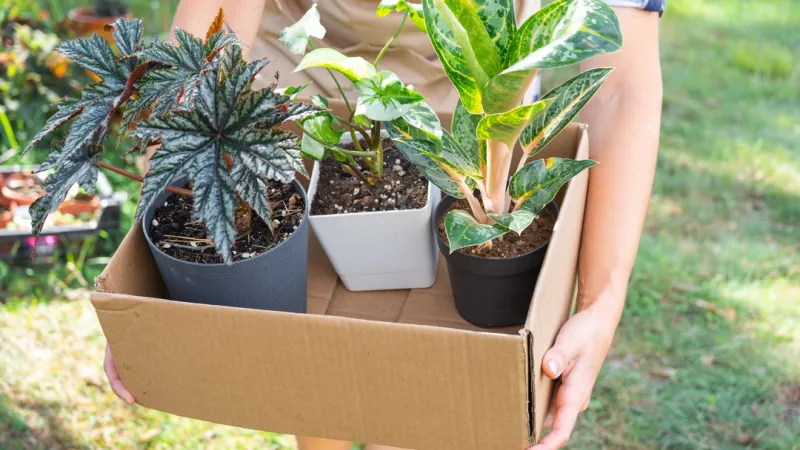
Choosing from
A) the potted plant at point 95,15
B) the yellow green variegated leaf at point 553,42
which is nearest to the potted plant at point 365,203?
the yellow green variegated leaf at point 553,42

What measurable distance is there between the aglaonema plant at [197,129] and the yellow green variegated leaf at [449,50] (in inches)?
5.9

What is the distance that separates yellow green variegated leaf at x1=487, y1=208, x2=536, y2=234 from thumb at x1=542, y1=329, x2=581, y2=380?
5.5 inches

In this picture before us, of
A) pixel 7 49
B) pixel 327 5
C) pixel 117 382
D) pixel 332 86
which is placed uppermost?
pixel 327 5

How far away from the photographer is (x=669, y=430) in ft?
5.87

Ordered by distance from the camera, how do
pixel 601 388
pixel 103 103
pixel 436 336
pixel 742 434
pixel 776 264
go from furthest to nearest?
pixel 776 264
pixel 601 388
pixel 742 434
pixel 103 103
pixel 436 336

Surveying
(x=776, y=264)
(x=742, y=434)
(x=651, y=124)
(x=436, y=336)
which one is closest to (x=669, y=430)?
(x=742, y=434)

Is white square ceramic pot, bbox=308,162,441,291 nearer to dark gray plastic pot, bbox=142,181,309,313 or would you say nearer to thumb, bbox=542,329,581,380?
dark gray plastic pot, bbox=142,181,309,313

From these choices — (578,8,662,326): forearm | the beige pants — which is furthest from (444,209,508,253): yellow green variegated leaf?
the beige pants

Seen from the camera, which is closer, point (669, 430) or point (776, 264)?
point (669, 430)

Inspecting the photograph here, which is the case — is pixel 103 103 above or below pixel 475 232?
above

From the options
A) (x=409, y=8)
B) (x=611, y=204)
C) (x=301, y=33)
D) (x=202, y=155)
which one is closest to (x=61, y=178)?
(x=202, y=155)

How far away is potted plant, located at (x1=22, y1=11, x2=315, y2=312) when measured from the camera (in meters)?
0.80

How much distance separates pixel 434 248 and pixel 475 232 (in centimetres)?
19

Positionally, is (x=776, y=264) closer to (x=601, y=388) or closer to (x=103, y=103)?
(x=601, y=388)
